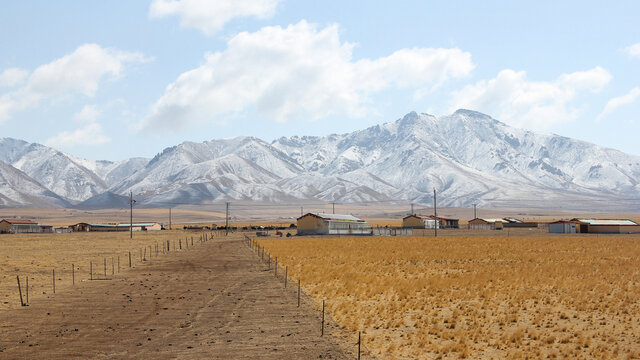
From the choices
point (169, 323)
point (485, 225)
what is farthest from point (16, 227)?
point (169, 323)

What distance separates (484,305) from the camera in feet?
97.7

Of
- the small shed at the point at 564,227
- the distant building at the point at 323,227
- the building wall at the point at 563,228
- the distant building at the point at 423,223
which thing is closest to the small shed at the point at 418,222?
the distant building at the point at 423,223

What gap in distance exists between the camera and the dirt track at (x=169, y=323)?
66.7 feet

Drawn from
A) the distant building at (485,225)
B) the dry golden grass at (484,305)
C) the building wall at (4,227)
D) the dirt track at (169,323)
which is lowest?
the distant building at (485,225)

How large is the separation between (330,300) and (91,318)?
1196cm

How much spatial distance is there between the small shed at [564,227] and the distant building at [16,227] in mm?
127454

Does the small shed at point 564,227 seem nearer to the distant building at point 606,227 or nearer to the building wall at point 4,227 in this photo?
the distant building at point 606,227

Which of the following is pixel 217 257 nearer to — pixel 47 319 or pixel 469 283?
pixel 469 283

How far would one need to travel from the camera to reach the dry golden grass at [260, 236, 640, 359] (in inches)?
863

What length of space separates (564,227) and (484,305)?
10539 cm

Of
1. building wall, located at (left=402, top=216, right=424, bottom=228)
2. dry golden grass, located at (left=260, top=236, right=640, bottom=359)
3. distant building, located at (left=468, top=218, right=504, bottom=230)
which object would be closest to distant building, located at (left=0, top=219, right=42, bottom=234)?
building wall, located at (left=402, top=216, right=424, bottom=228)

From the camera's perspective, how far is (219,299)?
3125 cm

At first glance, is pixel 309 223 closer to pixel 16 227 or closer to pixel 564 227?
pixel 564 227

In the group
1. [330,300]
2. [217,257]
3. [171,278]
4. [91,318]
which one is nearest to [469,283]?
[330,300]
